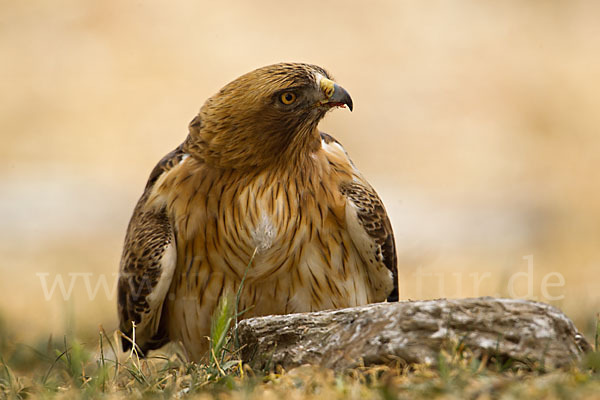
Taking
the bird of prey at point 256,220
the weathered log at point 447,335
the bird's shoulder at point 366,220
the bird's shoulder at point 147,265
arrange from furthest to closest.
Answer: the bird's shoulder at point 366,220 → the bird's shoulder at point 147,265 → the bird of prey at point 256,220 → the weathered log at point 447,335

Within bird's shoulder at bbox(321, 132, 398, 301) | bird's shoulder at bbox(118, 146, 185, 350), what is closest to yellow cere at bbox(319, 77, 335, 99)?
bird's shoulder at bbox(321, 132, 398, 301)

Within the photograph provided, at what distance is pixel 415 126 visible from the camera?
19656 mm

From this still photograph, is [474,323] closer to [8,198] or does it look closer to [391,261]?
[391,261]

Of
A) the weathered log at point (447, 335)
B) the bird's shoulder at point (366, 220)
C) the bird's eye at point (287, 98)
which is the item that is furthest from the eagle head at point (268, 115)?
the weathered log at point (447, 335)

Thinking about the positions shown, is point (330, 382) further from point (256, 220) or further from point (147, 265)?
point (147, 265)

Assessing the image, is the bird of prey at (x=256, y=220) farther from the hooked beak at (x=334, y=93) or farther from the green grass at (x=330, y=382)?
the green grass at (x=330, y=382)

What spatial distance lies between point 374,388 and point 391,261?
2.48 m

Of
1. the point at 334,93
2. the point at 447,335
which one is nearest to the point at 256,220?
the point at 334,93

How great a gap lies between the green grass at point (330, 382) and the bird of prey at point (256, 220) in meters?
1.04

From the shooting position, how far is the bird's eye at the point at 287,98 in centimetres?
509

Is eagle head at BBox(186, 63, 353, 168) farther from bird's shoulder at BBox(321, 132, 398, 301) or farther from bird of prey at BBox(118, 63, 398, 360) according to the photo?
bird's shoulder at BBox(321, 132, 398, 301)

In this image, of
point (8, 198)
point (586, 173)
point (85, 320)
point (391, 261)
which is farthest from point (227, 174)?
point (586, 173)

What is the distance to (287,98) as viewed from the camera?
5.11 m

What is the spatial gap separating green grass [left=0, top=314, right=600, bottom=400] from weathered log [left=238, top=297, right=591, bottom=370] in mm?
58
